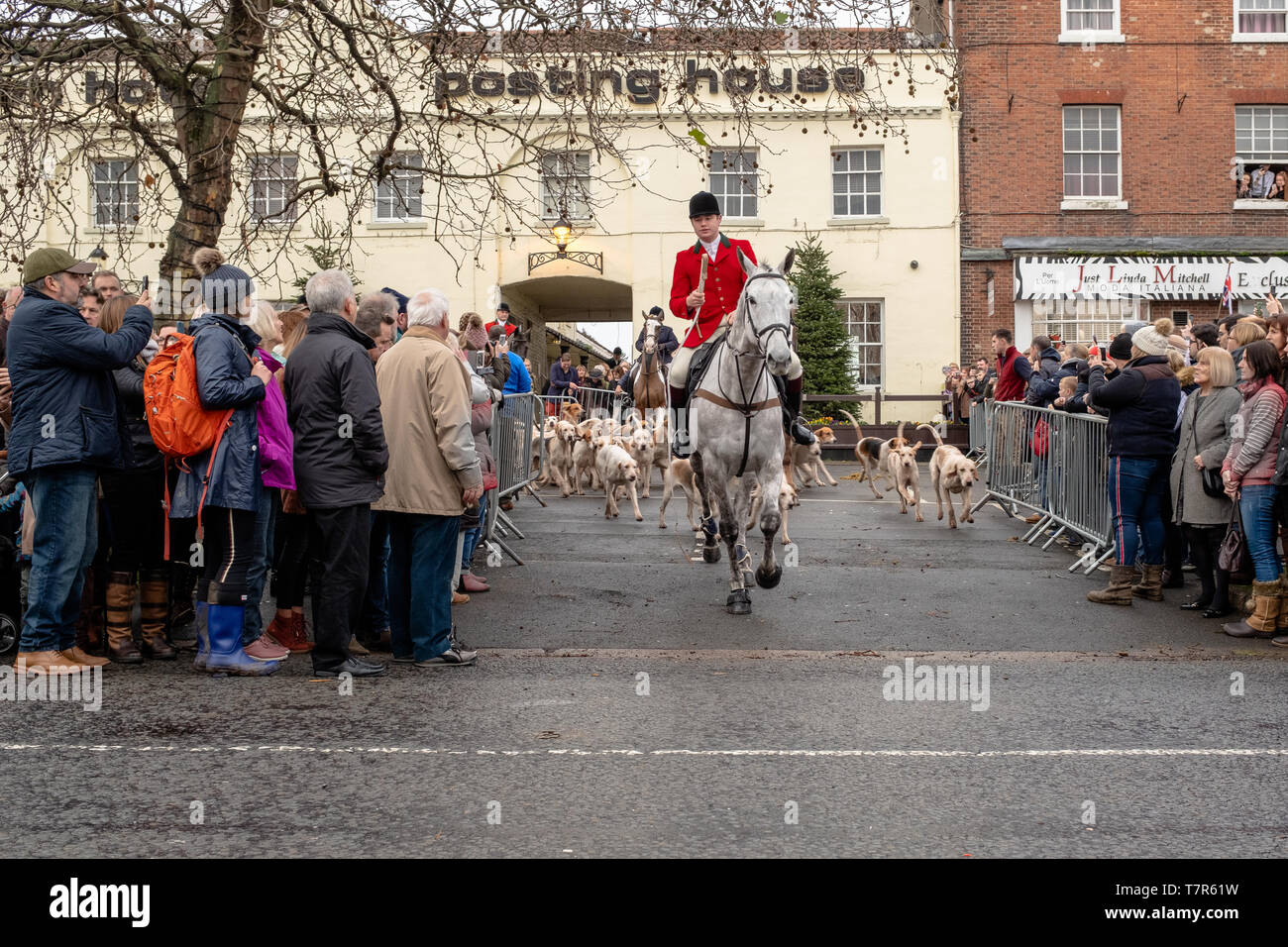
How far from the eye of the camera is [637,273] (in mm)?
33312

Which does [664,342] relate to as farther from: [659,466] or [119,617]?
[119,617]

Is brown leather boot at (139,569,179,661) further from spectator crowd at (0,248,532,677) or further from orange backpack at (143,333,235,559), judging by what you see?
orange backpack at (143,333,235,559)

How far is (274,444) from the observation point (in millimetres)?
8141

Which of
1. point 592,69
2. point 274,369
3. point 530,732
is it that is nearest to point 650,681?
point 530,732

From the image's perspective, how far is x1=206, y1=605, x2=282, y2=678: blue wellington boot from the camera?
26.2 feet

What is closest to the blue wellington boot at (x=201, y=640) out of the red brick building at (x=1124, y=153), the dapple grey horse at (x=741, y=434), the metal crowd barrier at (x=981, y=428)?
the dapple grey horse at (x=741, y=434)

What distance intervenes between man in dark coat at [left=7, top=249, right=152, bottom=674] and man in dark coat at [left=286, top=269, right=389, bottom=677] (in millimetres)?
1012

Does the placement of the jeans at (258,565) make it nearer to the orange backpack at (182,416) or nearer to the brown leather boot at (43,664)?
the orange backpack at (182,416)

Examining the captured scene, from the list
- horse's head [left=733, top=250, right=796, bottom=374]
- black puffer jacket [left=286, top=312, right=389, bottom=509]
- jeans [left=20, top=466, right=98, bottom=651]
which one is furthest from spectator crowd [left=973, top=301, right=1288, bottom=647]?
jeans [left=20, top=466, right=98, bottom=651]

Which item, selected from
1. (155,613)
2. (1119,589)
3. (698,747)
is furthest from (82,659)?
(1119,589)

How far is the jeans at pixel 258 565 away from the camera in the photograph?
805 centimetres

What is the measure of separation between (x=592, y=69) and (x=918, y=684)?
5945 mm

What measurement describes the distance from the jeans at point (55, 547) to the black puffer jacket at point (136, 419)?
19.2 inches
